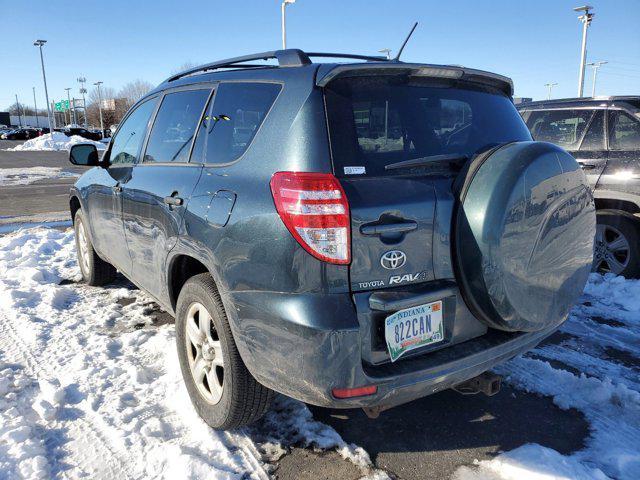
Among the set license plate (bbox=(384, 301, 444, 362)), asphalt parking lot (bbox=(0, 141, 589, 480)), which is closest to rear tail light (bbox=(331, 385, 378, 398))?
license plate (bbox=(384, 301, 444, 362))

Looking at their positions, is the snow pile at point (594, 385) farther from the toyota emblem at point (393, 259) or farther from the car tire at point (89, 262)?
the car tire at point (89, 262)

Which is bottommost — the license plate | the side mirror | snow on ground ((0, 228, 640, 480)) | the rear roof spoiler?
snow on ground ((0, 228, 640, 480))

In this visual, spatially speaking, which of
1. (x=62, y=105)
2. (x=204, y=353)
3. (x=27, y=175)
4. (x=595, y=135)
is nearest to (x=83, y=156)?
(x=204, y=353)

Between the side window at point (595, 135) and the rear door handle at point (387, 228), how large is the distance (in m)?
4.26

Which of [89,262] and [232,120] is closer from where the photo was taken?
[232,120]

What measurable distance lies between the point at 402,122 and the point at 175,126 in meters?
1.68

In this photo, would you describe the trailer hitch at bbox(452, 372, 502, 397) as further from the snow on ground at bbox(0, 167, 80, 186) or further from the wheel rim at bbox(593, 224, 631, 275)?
the snow on ground at bbox(0, 167, 80, 186)

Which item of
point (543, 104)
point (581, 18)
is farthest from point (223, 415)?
point (581, 18)

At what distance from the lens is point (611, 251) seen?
5.27 m

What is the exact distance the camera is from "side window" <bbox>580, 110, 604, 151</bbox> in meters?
5.32

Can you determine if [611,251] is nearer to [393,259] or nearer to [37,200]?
[393,259]

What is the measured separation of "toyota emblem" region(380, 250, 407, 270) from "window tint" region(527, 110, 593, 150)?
4.29 meters

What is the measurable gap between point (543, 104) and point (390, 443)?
4906 mm

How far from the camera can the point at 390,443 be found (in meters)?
2.57
